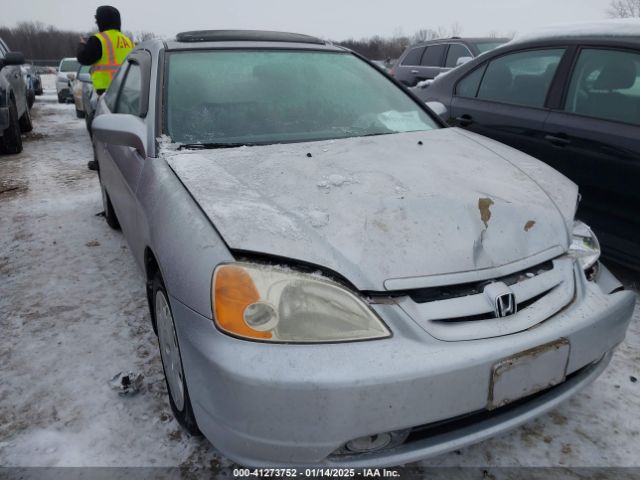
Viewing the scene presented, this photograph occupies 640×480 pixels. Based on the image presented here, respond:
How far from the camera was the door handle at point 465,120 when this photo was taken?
3.72 m

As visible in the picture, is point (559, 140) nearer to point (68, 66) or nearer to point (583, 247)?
point (583, 247)

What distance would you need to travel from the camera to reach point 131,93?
9.54 feet

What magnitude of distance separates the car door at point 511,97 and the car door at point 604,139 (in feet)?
0.44

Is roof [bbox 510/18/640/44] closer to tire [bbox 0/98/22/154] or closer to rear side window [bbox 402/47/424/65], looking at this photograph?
rear side window [bbox 402/47/424/65]

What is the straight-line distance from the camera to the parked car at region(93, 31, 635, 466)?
131cm

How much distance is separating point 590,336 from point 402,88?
1782 millimetres

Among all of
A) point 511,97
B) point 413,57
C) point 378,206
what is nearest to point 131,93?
point 378,206

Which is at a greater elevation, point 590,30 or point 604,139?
point 590,30

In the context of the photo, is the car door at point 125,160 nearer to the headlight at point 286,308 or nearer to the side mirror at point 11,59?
the headlight at point 286,308

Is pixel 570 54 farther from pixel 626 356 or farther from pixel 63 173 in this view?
pixel 63 173

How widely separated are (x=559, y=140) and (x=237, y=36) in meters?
1.99

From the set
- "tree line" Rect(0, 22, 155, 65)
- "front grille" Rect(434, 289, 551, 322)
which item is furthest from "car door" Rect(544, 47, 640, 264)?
"tree line" Rect(0, 22, 155, 65)

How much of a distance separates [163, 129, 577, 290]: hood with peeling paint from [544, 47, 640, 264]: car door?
2.81 feet

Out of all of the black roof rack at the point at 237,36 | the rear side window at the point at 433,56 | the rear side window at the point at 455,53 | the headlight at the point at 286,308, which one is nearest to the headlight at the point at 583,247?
the headlight at the point at 286,308
